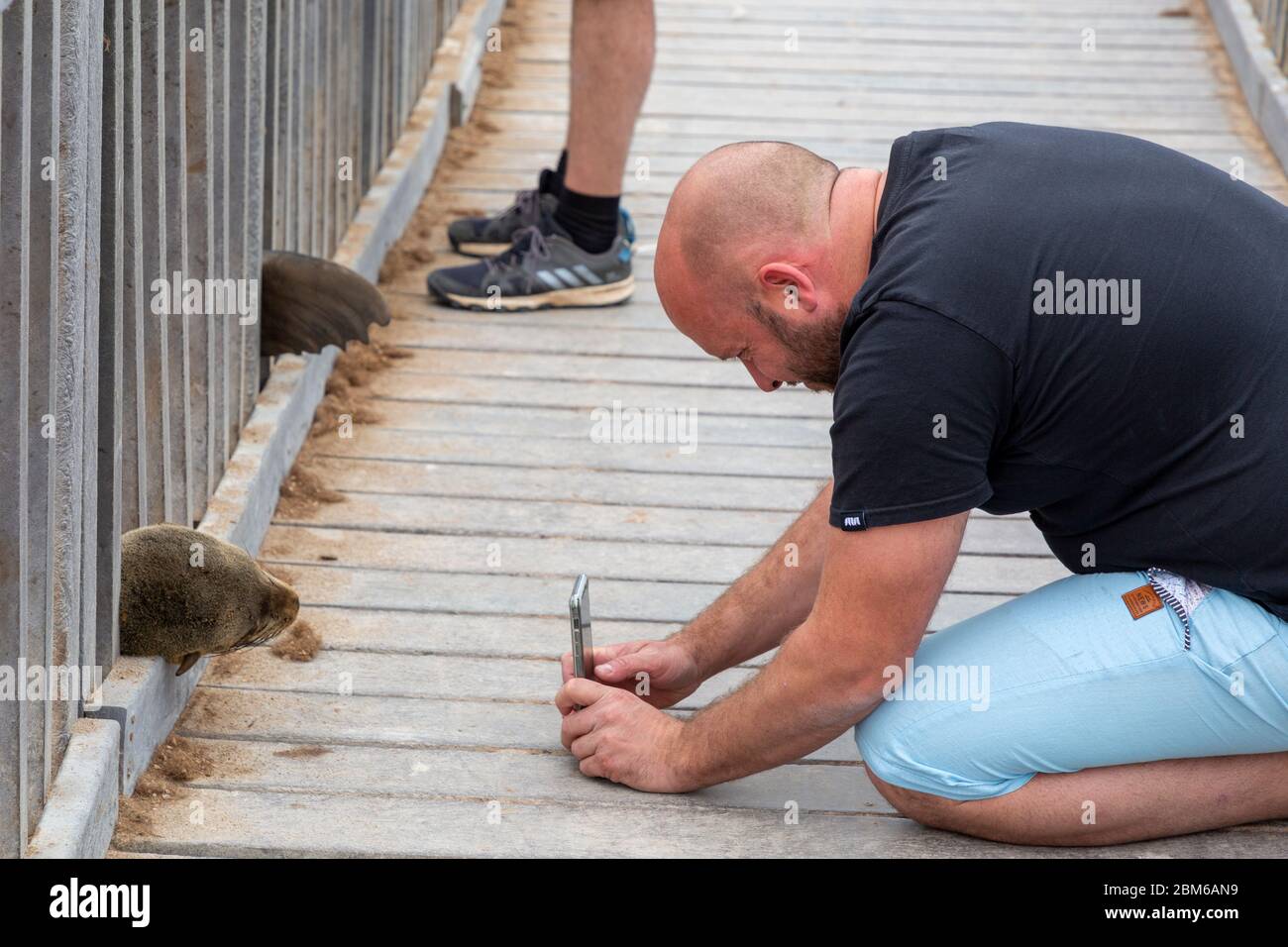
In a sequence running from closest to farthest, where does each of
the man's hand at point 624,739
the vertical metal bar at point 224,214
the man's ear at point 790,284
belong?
the man's ear at point 790,284, the man's hand at point 624,739, the vertical metal bar at point 224,214

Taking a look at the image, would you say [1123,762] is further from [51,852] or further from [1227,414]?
[51,852]

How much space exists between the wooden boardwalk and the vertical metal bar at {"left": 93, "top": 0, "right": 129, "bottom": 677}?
0.97 ft

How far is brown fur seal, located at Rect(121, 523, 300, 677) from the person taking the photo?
8.24 feet

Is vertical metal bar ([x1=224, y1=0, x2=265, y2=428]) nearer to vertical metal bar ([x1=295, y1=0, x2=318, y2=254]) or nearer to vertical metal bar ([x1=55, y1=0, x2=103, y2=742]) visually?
vertical metal bar ([x1=295, y1=0, x2=318, y2=254])

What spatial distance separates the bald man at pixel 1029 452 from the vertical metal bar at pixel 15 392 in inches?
31.4

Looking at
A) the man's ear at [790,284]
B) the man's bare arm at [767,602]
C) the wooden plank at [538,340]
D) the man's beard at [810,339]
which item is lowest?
the wooden plank at [538,340]

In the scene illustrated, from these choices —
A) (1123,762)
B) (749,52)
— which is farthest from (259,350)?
(749,52)

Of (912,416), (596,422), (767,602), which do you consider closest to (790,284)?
(912,416)

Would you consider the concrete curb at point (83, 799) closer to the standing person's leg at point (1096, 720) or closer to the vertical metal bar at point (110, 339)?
the vertical metal bar at point (110, 339)

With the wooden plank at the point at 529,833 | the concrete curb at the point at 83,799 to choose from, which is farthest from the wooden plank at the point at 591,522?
the concrete curb at the point at 83,799

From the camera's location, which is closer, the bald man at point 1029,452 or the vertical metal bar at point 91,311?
the bald man at point 1029,452

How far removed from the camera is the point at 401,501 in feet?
11.3

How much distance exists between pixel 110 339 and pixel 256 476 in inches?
31.1

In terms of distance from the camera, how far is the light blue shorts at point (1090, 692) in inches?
87.1
